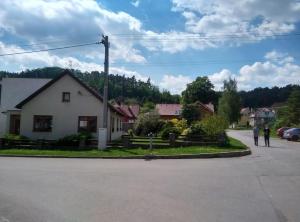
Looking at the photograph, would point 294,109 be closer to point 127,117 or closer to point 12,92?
point 127,117

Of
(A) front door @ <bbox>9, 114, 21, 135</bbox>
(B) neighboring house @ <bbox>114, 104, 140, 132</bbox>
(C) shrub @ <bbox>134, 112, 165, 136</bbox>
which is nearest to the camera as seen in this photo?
(A) front door @ <bbox>9, 114, 21, 135</bbox>

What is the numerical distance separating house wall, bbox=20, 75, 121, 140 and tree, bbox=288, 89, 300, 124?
41641 millimetres

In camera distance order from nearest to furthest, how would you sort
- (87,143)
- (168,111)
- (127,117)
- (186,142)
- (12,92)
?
(186,142) → (87,143) → (12,92) → (127,117) → (168,111)

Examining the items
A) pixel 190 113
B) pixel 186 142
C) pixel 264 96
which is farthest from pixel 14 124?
pixel 264 96

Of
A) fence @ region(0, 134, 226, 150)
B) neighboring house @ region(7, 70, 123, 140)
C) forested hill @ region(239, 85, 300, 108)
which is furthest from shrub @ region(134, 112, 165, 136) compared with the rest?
forested hill @ region(239, 85, 300, 108)

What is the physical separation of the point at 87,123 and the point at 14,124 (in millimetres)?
7707

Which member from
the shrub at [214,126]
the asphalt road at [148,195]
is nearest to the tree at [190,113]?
the shrub at [214,126]

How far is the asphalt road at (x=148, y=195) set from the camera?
8133mm

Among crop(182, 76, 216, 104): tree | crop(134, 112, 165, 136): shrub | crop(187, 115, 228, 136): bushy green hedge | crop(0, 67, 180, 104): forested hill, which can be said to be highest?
crop(0, 67, 180, 104): forested hill

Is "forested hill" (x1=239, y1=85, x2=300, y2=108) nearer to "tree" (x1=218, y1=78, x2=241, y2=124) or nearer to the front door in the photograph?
"tree" (x1=218, y1=78, x2=241, y2=124)

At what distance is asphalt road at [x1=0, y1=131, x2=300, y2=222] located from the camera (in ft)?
26.7

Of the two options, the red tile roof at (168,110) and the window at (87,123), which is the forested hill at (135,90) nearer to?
the red tile roof at (168,110)

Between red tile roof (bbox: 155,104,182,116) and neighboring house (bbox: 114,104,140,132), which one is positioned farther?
A: red tile roof (bbox: 155,104,182,116)

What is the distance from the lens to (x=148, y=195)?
33.8 ft
